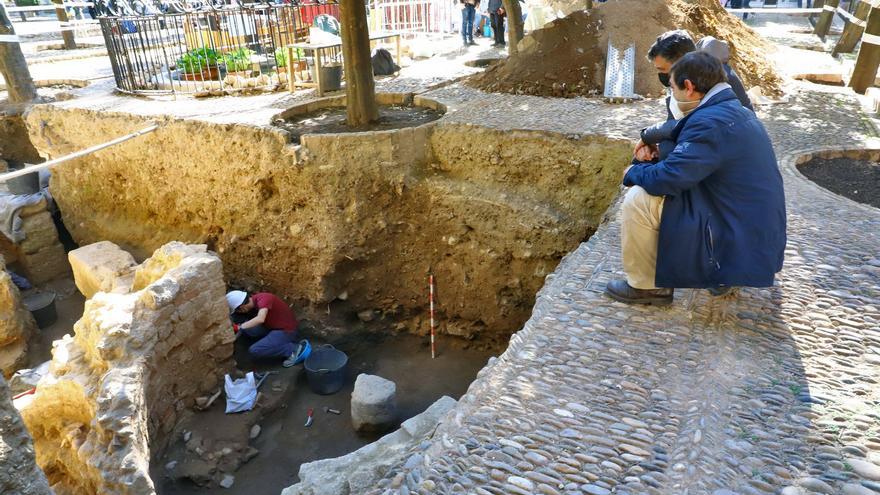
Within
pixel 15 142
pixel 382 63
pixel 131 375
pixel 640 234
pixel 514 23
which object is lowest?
pixel 131 375

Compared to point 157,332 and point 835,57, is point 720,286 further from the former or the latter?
point 835,57

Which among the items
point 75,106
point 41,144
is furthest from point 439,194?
point 41,144

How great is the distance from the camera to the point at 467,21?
1617 cm

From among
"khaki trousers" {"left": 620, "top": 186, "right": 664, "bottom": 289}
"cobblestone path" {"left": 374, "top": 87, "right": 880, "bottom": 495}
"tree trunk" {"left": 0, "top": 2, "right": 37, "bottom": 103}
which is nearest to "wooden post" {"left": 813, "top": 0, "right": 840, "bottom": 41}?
"cobblestone path" {"left": 374, "top": 87, "right": 880, "bottom": 495}

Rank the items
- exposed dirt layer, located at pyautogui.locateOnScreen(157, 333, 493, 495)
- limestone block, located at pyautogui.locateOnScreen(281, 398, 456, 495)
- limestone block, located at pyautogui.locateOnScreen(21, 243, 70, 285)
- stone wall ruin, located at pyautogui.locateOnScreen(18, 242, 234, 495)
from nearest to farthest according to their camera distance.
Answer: limestone block, located at pyautogui.locateOnScreen(281, 398, 456, 495)
stone wall ruin, located at pyautogui.locateOnScreen(18, 242, 234, 495)
exposed dirt layer, located at pyautogui.locateOnScreen(157, 333, 493, 495)
limestone block, located at pyautogui.locateOnScreen(21, 243, 70, 285)

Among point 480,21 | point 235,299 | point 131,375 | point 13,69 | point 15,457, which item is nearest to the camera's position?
point 15,457

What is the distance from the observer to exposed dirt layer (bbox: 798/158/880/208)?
5934 millimetres

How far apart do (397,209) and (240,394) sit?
3.19 metres

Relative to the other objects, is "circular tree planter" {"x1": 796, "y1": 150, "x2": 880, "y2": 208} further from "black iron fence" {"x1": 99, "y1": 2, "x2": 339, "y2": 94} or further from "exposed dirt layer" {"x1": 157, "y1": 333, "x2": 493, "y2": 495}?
"black iron fence" {"x1": 99, "y1": 2, "x2": 339, "y2": 94}

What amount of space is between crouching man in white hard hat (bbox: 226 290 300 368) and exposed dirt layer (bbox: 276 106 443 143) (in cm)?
233

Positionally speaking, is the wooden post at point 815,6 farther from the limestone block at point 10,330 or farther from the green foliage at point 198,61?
the limestone block at point 10,330

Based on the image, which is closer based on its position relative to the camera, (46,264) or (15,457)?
(15,457)

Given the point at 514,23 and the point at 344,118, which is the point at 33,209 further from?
the point at 514,23

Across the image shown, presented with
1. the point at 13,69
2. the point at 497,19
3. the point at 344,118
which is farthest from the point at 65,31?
the point at 344,118
